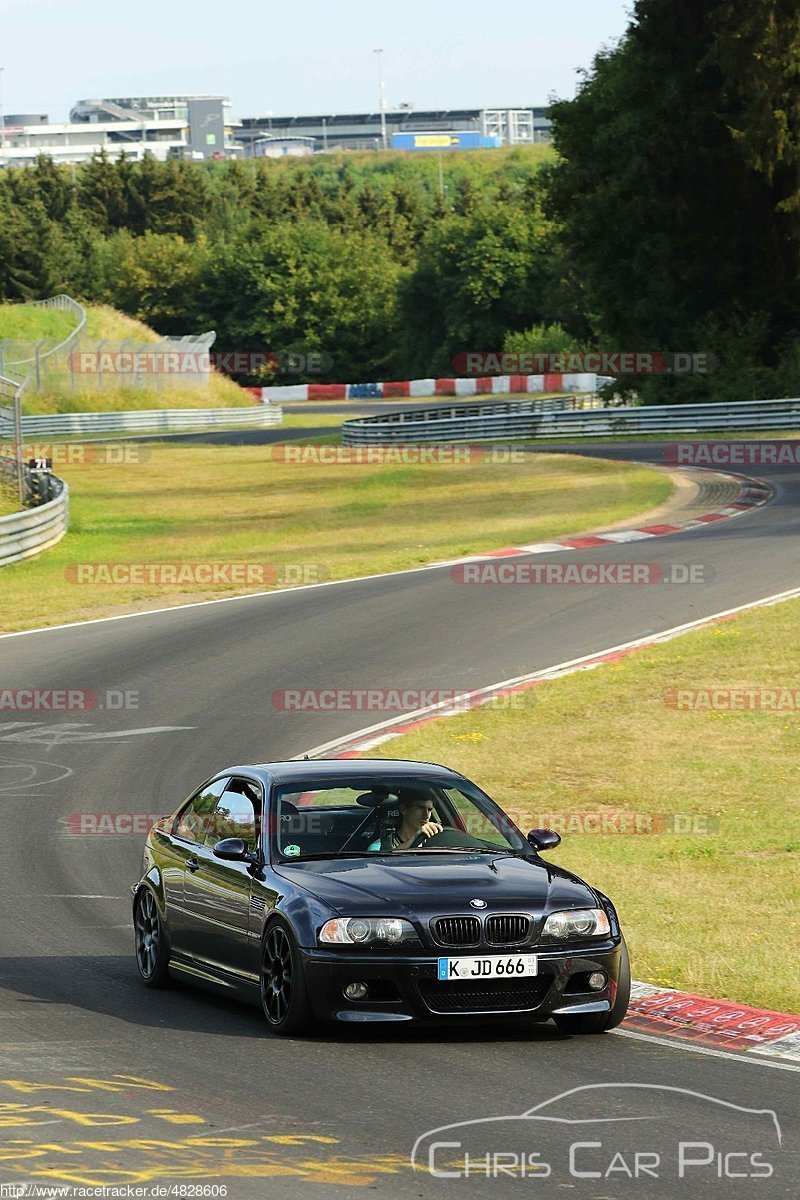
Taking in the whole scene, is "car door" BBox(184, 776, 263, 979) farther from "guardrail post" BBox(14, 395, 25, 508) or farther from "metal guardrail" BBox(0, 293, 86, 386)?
"metal guardrail" BBox(0, 293, 86, 386)

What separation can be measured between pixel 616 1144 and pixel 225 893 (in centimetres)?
321

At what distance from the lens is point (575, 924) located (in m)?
8.08

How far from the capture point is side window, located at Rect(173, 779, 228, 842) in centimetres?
973

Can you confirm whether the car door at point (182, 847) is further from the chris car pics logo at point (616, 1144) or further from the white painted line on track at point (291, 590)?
the white painted line on track at point (291, 590)

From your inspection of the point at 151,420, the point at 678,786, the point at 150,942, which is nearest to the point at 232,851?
the point at 150,942

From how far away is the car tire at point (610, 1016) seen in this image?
26.7ft

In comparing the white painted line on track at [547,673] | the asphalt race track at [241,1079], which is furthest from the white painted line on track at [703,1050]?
the white painted line on track at [547,673]

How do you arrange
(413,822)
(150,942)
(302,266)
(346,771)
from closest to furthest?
(413,822)
(346,771)
(150,942)
(302,266)

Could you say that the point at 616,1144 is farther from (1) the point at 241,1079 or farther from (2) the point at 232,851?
(2) the point at 232,851

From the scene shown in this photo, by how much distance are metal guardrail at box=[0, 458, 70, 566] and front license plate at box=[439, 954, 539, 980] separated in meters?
24.6

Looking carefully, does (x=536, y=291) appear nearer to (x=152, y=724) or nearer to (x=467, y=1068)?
(x=152, y=724)

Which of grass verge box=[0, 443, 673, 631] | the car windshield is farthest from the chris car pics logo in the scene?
grass verge box=[0, 443, 673, 631]

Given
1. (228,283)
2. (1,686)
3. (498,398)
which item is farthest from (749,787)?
(228,283)

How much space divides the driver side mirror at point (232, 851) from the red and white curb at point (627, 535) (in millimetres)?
20119
